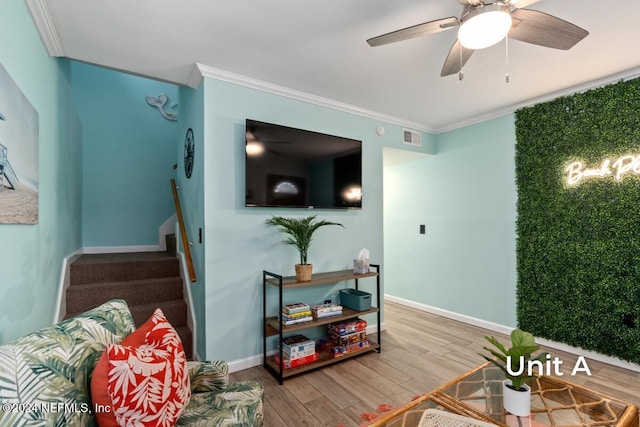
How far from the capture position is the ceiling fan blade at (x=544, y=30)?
149cm

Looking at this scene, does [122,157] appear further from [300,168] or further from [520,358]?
[520,358]

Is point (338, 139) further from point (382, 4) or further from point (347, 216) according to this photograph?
point (382, 4)

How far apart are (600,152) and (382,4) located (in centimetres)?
244

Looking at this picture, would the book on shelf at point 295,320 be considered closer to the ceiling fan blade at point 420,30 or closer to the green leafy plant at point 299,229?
the green leafy plant at point 299,229

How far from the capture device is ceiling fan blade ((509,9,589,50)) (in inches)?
58.8

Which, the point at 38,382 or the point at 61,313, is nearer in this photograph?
the point at 38,382

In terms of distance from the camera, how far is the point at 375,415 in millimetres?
1983

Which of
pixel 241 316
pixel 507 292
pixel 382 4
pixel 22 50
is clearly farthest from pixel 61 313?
pixel 507 292

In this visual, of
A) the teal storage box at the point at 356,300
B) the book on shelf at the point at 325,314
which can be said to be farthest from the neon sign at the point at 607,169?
the book on shelf at the point at 325,314

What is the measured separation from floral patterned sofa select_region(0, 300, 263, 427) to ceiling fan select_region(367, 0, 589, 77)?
1894 mm

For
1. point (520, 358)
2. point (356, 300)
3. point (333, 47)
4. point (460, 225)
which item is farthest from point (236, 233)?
point (460, 225)

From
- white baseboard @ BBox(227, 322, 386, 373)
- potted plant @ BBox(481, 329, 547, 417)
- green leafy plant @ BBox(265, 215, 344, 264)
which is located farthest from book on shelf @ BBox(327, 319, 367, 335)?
potted plant @ BBox(481, 329, 547, 417)

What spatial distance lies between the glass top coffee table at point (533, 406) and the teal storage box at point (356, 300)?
53.6 inches

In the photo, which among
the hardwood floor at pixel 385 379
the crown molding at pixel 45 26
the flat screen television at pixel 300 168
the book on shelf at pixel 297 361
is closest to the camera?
the crown molding at pixel 45 26
